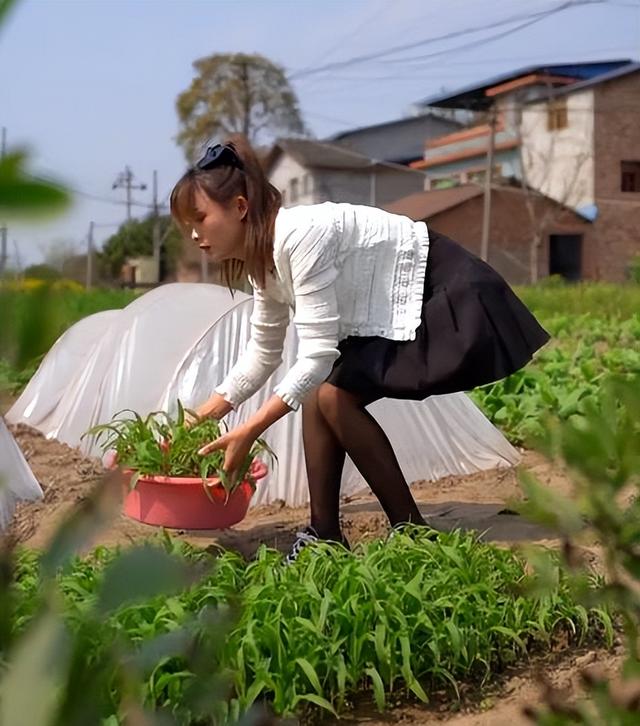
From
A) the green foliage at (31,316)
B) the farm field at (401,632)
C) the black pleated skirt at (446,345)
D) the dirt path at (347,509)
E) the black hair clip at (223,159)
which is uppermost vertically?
the black hair clip at (223,159)

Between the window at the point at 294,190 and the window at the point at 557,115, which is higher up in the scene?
the window at the point at 557,115

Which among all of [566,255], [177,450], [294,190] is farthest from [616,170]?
[177,450]

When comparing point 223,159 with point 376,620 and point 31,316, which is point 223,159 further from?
point 31,316

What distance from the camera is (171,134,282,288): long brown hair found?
2.48 meters

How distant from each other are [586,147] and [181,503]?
76.7ft

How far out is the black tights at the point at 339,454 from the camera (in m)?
2.67

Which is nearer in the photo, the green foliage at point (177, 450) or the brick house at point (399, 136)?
the green foliage at point (177, 450)

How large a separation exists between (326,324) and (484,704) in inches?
33.8

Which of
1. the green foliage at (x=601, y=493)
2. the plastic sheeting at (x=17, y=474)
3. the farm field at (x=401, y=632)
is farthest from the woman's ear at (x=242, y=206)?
the green foliage at (x=601, y=493)

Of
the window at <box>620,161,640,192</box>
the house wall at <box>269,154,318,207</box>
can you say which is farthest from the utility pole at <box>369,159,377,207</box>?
the window at <box>620,161,640,192</box>

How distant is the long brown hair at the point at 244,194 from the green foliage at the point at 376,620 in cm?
68

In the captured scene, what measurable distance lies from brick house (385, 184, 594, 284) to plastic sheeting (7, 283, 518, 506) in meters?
19.8

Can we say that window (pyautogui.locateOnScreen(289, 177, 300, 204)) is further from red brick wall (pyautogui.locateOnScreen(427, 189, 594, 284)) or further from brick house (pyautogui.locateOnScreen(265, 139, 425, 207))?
red brick wall (pyautogui.locateOnScreen(427, 189, 594, 284))

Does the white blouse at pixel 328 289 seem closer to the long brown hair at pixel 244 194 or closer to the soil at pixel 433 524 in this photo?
the long brown hair at pixel 244 194
